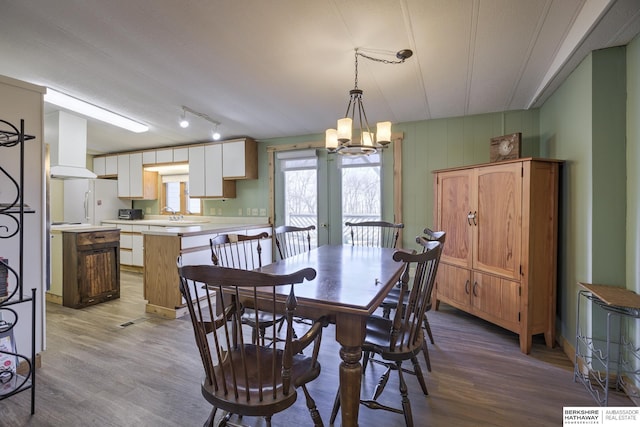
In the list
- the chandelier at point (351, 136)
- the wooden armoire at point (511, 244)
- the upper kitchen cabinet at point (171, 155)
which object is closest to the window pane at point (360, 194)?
the wooden armoire at point (511, 244)

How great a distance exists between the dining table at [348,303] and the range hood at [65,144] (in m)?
3.51

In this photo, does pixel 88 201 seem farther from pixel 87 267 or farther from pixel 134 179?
pixel 87 267

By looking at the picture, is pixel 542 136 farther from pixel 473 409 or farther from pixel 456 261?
pixel 473 409

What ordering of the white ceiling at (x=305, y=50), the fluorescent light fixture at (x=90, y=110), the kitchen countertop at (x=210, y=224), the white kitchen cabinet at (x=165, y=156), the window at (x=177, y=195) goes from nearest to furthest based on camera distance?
the white ceiling at (x=305, y=50) < the fluorescent light fixture at (x=90, y=110) < the kitchen countertop at (x=210, y=224) < the white kitchen cabinet at (x=165, y=156) < the window at (x=177, y=195)

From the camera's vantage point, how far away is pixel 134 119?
4.05 m

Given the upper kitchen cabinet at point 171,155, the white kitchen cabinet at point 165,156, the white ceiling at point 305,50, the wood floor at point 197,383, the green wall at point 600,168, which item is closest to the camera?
the wood floor at point 197,383

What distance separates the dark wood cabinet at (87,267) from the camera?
3404mm

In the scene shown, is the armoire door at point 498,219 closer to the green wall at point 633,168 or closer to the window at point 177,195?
the green wall at point 633,168

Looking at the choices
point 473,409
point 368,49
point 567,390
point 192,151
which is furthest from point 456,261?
point 192,151

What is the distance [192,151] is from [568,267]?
5.00 metres

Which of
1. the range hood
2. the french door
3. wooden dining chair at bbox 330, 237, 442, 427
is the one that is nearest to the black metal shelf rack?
wooden dining chair at bbox 330, 237, 442, 427

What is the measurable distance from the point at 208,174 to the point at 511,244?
4161 mm

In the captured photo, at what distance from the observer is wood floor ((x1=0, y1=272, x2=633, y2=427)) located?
1679mm

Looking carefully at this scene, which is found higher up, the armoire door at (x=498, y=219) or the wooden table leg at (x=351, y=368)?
the armoire door at (x=498, y=219)
